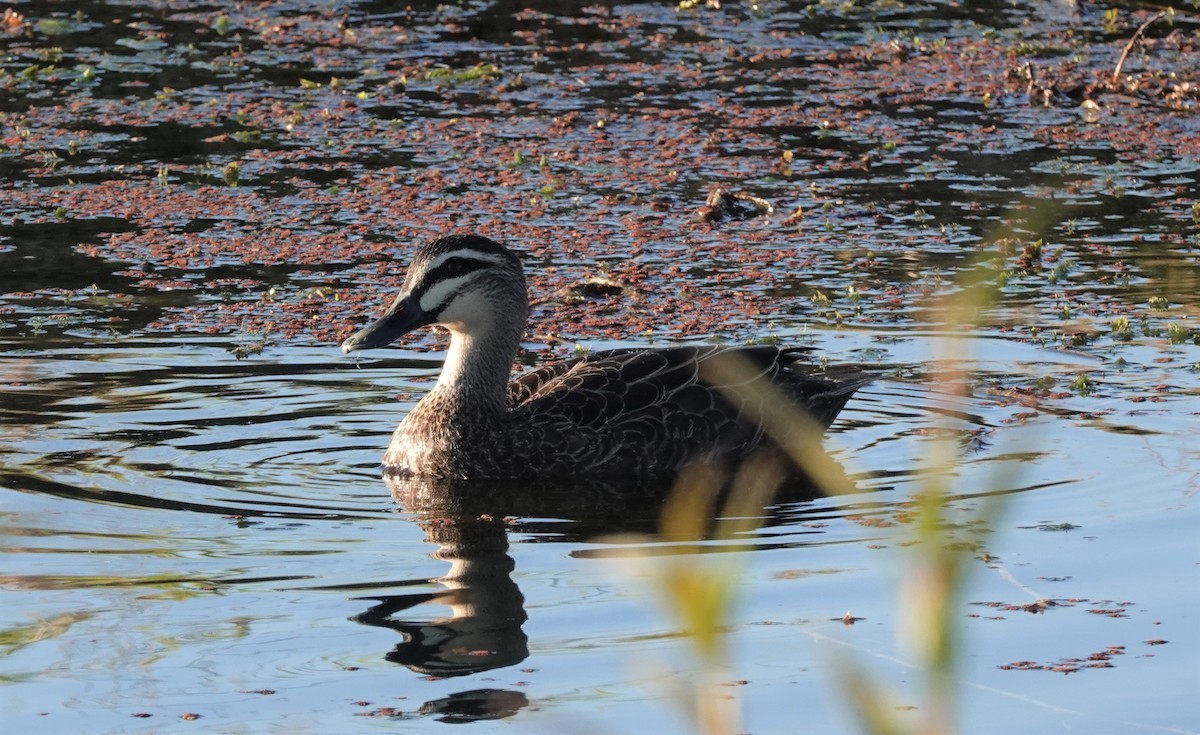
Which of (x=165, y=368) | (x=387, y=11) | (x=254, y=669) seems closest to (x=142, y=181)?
(x=165, y=368)

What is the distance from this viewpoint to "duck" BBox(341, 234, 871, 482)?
29.5ft

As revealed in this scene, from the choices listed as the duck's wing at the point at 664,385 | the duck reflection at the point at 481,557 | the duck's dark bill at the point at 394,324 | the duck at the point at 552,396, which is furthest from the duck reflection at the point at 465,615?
the duck's dark bill at the point at 394,324

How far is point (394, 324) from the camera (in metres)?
9.18

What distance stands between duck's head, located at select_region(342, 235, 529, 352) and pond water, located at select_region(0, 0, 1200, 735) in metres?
0.65

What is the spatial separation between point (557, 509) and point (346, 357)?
8.47ft

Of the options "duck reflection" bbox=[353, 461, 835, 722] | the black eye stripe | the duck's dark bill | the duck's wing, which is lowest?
"duck reflection" bbox=[353, 461, 835, 722]

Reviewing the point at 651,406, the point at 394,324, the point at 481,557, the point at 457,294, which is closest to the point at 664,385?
the point at 651,406

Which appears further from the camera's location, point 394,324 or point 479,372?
point 479,372

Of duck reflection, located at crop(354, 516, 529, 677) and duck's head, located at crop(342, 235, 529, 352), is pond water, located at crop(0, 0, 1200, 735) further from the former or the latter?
duck's head, located at crop(342, 235, 529, 352)

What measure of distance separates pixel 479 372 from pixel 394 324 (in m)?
0.47

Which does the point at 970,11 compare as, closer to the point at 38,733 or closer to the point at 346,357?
the point at 346,357

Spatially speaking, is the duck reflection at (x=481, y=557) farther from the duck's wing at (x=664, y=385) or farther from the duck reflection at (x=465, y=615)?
the duck's wing at (x=664, y=385)

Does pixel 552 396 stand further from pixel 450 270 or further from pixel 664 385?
pixel 450 270

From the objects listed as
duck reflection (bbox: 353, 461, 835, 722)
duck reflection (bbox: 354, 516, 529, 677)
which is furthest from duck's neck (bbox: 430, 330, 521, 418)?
duck reflection (bbox: 354, 516, 529, 677)
